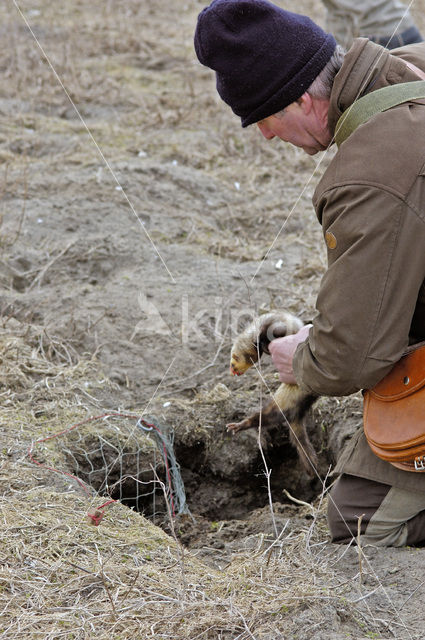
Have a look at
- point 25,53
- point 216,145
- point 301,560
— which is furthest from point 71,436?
point 25,53

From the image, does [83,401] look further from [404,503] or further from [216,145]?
[216,145]

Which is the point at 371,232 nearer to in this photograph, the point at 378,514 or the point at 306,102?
the point at 306,102

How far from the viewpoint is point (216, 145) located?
730 centimetres

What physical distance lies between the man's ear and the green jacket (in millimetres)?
92

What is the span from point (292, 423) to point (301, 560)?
1.08 m

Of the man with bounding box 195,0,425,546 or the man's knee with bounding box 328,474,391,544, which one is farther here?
the man's knee with bounding box 328,474,391,544

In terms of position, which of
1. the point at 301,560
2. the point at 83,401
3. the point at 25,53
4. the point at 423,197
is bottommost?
the point at 25,53

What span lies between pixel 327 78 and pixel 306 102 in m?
0.11

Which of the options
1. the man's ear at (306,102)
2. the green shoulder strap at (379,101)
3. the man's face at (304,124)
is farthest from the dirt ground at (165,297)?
the green shoulder strap at (379,101)

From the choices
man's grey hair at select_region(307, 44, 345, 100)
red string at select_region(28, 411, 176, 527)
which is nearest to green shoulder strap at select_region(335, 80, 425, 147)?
man's grey hair at select_region(307, 44, 345, 100)

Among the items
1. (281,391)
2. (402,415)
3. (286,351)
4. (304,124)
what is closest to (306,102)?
(304,124)

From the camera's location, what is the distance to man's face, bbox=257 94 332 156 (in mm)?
3008

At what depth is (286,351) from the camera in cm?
346

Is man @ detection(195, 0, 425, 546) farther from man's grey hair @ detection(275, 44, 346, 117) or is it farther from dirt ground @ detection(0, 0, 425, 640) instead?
dirt ground @ detection(0, 0, 425, 640)
